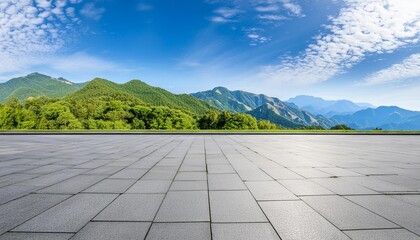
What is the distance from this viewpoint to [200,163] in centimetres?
795

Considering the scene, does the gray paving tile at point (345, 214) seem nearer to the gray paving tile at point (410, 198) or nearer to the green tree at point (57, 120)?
the gray paving tile at point (410, 198)

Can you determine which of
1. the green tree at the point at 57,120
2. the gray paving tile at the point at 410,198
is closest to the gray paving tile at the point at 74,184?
the gray paving tile at the point at 410,198

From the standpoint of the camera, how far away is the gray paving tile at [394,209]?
3.28 meters

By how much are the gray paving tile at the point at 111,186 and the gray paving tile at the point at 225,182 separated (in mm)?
1907

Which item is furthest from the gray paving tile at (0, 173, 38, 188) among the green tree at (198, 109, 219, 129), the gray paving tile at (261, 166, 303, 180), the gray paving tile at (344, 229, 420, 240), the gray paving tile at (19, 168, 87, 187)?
the green tree at (198, 109, 219, 129)

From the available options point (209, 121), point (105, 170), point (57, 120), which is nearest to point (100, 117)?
point (57, 120)

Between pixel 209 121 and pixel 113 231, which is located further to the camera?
pixel 209 121

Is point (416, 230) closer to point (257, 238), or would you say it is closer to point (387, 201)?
point (387, 201)

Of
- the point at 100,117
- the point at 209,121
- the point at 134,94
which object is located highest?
A: the point at 134,94

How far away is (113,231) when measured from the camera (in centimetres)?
300

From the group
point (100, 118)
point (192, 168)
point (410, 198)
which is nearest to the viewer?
point (410, 198)

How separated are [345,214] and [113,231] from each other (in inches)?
136

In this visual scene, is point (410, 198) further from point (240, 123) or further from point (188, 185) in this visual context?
point (240, 123)

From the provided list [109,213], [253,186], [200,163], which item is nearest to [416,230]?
[253,186]
